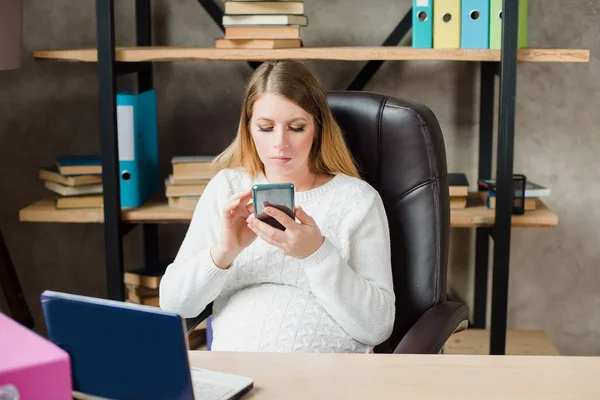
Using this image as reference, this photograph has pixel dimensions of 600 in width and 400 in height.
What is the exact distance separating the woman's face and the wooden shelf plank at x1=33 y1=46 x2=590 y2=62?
2.10 ft

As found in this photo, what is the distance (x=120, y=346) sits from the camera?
107 centimetres

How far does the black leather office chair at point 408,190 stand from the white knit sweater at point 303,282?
0.28ft

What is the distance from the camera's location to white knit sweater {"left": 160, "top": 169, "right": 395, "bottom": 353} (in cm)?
163

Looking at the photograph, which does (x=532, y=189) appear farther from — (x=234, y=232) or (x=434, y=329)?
(x=234, y=232)

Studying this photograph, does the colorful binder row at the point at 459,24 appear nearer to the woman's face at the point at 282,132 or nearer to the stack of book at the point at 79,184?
the woman's face at the point at 282,132

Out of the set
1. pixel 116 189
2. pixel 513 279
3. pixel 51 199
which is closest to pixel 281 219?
pixel 116 189

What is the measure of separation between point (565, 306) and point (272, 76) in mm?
1627

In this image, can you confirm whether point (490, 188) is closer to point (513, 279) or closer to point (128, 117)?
point (513, 279)

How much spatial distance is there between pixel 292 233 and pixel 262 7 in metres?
0.99

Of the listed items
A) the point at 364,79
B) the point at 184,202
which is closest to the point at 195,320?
the point at 184,202

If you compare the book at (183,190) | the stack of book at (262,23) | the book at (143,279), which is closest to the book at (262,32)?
the stack of book at (262,23)

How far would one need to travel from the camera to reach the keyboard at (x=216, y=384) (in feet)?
3.86

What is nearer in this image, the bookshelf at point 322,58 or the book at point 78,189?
the bookshelf at point 322,58

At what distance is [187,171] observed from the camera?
249 centimetres
